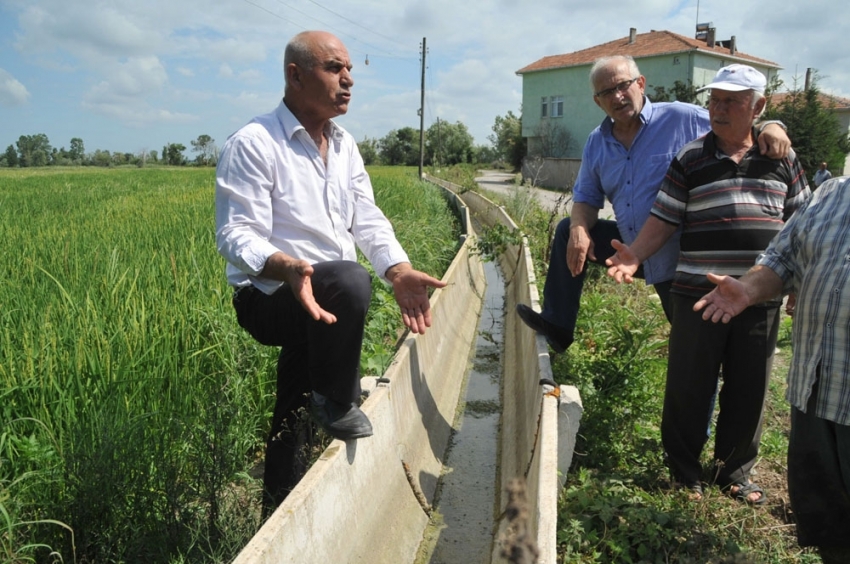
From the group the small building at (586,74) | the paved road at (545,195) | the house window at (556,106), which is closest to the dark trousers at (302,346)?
the paved road at (545,195)

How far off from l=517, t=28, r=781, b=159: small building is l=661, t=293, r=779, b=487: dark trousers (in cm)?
3340

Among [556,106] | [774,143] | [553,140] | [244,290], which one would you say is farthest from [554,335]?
[556,106]

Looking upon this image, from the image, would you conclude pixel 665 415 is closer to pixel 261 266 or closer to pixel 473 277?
pixel 261 266

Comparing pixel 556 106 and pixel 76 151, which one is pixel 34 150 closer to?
pixel 76 151

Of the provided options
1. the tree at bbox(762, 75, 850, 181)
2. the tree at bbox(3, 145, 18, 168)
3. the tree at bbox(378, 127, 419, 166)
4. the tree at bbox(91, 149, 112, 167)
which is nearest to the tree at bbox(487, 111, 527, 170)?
the tree at bbox(378, 127, 419, 166)

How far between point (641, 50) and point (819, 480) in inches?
1522

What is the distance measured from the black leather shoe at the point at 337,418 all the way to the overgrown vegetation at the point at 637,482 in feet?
3.15

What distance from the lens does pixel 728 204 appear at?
3033mm

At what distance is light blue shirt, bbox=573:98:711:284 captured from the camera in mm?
3577

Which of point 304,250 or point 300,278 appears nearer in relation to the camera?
point 300,278

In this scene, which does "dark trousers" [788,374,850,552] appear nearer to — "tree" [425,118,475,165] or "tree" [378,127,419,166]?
"tree" [425,118,475,165]

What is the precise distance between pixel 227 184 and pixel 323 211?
39 centimetres

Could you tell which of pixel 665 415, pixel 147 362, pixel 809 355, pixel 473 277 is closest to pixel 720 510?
pixel 665 415

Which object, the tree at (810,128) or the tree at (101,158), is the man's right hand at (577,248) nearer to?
the tree at (810,128)
